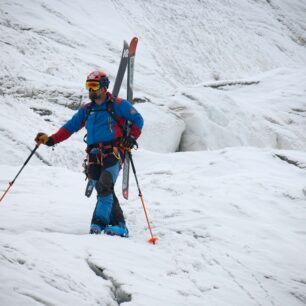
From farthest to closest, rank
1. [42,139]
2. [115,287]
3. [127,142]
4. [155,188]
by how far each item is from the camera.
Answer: [155,188], [42,139], [127,142], [115,287]

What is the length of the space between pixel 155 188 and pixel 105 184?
2.96 metres

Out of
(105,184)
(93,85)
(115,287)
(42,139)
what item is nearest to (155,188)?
(105,184)

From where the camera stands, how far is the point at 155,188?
7707 millimetres

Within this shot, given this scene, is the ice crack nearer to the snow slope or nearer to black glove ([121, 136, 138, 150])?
the snow slope

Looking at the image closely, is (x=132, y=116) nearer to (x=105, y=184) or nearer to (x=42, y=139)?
(x=105, y=184)

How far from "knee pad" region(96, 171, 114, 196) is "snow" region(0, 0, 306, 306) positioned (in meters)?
0.71

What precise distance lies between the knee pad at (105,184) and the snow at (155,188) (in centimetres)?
71

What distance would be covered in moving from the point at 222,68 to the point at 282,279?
3095 centimetres

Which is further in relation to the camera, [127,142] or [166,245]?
[127,142]

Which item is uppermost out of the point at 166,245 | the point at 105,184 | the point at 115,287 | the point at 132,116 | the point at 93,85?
the point at 93,85

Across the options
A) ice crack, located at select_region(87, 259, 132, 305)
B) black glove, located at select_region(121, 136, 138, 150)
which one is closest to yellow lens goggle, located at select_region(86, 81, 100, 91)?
black glove, located at select_region(121, 136, 138, 150)

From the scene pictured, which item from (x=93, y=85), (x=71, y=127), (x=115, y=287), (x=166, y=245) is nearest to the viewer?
(x=115, y=287)

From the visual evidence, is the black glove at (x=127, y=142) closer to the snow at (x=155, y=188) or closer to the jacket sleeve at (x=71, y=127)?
the jacket sleeve at (x=71, y=127)

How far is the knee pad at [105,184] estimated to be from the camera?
4871mm
